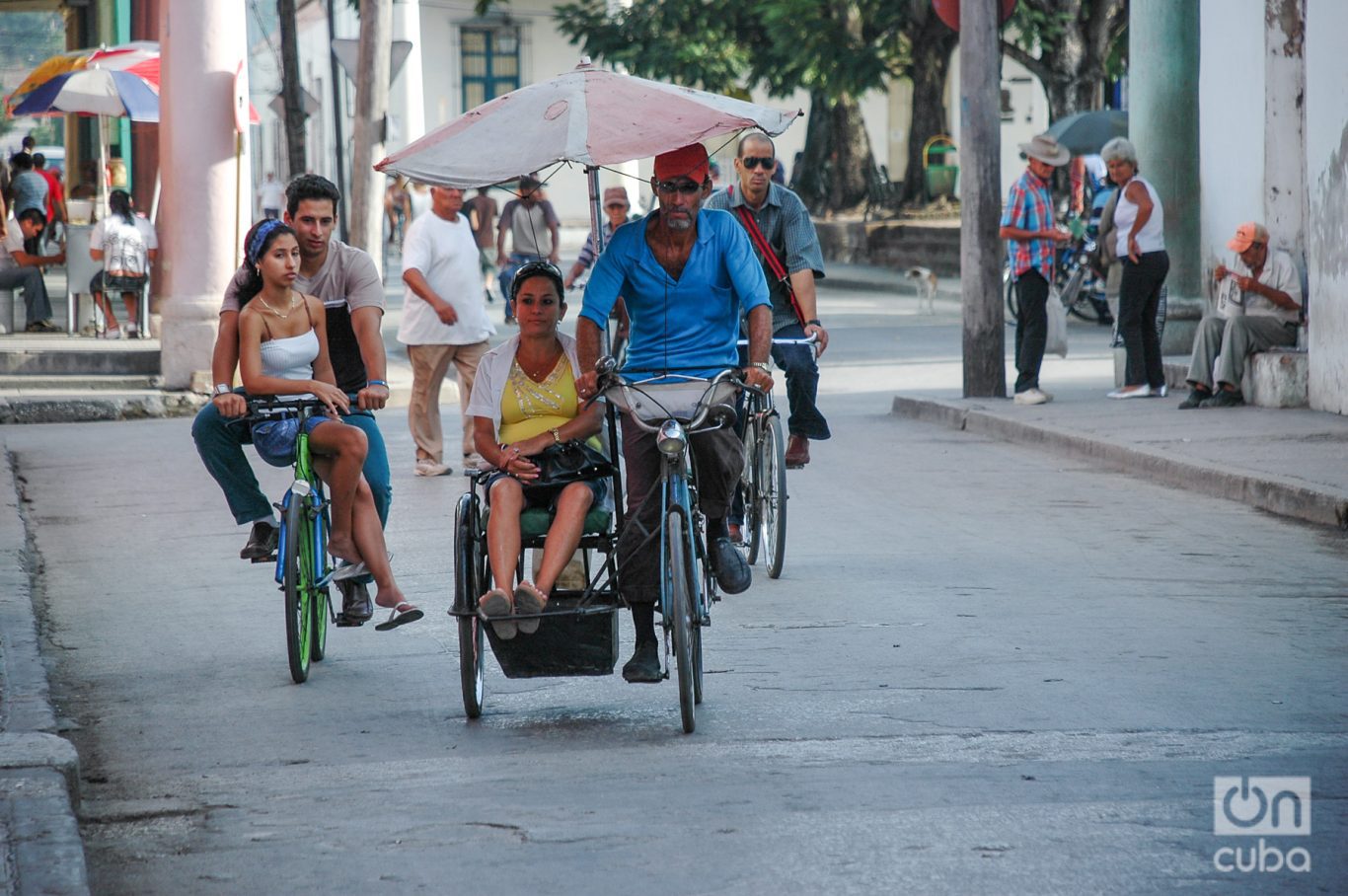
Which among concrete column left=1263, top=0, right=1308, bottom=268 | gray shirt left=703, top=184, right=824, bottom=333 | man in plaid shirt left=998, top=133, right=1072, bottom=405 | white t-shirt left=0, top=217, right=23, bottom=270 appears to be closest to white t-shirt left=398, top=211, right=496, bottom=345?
gray shirt left=703, top=184, right=824, bottom=333

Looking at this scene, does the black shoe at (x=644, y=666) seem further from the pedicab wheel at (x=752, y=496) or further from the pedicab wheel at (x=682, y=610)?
the pedicab wheel at (x=752, y=496)

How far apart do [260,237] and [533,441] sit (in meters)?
1.48

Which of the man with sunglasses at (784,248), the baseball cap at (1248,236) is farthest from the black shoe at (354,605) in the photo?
the baseball cap at (1248,236)

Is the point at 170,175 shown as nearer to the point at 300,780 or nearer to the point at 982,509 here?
the point at 982,509

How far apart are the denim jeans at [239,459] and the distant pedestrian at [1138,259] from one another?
8936mm

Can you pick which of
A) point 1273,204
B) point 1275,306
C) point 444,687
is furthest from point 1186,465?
point 444,687

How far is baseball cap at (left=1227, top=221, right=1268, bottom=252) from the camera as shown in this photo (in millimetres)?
14094

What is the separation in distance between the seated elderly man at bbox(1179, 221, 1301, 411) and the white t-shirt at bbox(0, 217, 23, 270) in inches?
521

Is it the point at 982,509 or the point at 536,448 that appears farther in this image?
the point at 982,509

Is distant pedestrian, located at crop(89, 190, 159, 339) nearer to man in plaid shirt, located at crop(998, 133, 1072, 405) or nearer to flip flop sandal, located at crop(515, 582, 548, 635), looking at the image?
man in plaid shirt, located at crop(998, 133, 1072, 405)

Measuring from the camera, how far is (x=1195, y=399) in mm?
14742

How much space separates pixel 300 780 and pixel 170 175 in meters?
12.5

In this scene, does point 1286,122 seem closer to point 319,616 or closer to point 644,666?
point 319,616

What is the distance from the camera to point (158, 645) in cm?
773
